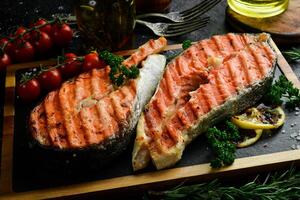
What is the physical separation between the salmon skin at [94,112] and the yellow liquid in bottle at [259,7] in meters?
1.07

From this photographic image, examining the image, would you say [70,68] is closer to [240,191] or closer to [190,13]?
[190,13]

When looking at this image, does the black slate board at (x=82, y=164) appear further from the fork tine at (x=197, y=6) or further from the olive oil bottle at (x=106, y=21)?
the fork tine at (x=197, y=6)

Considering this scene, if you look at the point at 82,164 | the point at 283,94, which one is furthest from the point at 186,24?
the point at 82,164

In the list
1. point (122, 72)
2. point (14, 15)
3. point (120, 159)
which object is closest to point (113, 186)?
point (120, 159)

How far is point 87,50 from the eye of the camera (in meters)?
4.03

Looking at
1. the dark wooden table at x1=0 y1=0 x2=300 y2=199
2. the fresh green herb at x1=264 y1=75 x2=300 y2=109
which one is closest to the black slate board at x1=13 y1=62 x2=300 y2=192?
the fresh green herb at x1=264 y1=75 x2=300 y2=109

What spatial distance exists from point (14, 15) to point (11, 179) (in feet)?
6.57

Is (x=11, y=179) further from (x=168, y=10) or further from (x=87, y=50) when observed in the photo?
(x=168, y=10)

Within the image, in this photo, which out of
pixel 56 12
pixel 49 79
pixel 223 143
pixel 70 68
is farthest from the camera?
pixel 56 12

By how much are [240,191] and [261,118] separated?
1.90ft

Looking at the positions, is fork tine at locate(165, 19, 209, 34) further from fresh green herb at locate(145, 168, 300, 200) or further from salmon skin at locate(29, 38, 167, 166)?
fresh green herb at locate(145, 168, 300, 200)

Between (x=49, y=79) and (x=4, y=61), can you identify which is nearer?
(x=49, y=79)

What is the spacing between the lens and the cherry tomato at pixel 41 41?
395cm

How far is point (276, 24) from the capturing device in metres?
4.13
